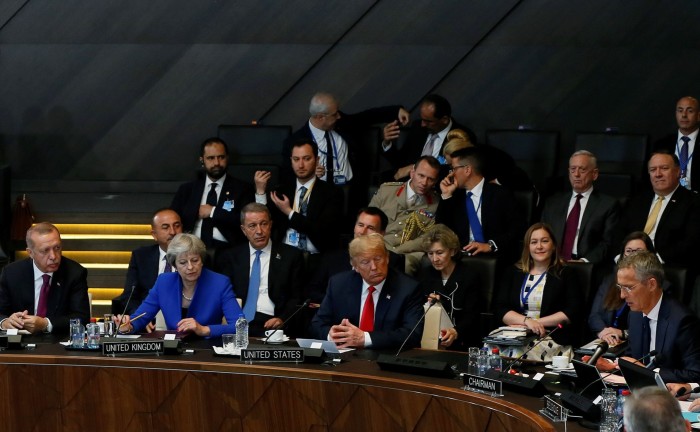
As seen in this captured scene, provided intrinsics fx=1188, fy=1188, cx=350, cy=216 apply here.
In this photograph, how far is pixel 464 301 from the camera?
6711 millimetres

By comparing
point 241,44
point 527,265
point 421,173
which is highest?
point 241,44

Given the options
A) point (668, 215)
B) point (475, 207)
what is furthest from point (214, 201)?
point (668, 215)

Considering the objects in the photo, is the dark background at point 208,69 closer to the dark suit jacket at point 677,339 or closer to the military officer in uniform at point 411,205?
the military officer in uniform at point 411,205

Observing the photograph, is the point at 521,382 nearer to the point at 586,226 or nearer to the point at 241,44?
the point at 586,226

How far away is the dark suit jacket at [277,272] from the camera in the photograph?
278 inches

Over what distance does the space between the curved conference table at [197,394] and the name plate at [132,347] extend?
0.20 feet

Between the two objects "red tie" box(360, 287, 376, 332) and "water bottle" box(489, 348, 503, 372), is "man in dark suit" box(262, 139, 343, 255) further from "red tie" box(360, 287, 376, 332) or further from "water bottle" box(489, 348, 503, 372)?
"water bottle" box(489, 348, 503, 372)

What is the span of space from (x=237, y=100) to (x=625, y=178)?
3439mm

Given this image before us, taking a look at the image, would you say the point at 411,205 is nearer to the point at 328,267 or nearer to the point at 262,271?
the point at 328,267

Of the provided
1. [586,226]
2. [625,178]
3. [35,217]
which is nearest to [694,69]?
[625,178]

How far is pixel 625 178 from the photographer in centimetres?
816

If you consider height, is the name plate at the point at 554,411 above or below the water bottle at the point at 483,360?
below

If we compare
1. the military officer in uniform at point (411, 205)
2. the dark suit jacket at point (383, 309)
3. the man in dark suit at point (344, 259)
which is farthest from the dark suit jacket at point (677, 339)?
the military officer in uniform at point (411, 205)

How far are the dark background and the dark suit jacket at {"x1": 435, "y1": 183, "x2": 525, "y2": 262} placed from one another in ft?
7.57
